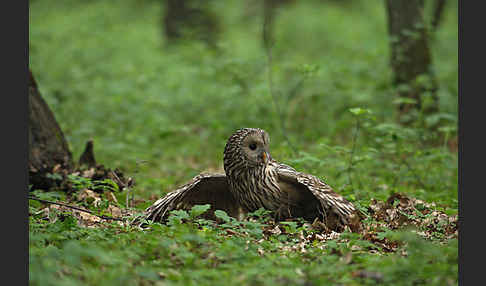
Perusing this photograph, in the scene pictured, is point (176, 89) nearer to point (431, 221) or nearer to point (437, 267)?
point (431, 221)

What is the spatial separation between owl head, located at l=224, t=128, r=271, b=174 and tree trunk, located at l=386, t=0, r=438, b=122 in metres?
4.47

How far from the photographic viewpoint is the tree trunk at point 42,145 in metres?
6.69

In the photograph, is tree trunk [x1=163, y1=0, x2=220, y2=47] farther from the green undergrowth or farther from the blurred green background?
the green undergrowth

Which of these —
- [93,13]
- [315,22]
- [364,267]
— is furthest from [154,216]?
[315,22]

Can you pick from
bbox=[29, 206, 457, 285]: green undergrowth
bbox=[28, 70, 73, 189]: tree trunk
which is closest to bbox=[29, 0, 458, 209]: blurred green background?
bbox=[28, 70, 73, 189]: tree trunk

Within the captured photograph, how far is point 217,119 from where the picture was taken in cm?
1088

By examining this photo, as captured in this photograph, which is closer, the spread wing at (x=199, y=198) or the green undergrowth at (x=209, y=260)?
the green undergrowth at (x=209, y=260)

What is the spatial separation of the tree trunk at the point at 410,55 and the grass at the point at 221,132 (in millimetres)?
501

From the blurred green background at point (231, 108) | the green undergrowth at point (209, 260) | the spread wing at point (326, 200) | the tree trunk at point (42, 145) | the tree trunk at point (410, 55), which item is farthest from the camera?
the tree trunk at point (410, 55)

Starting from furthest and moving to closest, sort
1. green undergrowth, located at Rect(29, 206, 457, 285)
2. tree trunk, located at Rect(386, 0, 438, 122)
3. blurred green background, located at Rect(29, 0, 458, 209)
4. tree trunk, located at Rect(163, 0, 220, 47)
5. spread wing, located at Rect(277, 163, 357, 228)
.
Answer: tree trunk, located at Rect(163, 0, 220, 47)
tree trunk, located at Rect(386, 0, 438, 122)
blurred green background, located at Rect(29, 0, 458, 209)
spread wing, located at Rect(277, 163, 357, 228)
green undergrowth, located at Rect(29, 206, 457, 285)

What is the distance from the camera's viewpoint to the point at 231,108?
1111cm

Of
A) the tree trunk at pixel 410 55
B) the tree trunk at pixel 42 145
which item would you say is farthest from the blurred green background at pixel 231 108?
the tree trunk at pixel 42 145

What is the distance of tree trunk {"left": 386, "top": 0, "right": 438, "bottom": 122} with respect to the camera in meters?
9.44

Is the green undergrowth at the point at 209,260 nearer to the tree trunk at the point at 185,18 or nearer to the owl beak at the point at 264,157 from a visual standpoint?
the owl beak at the point at 264,157
